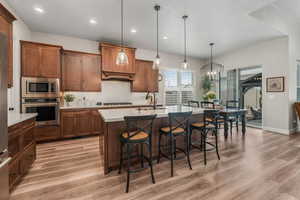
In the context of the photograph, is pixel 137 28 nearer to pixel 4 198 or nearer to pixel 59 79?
pixel 59 79

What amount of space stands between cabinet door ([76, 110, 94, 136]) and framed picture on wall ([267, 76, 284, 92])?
6093mm

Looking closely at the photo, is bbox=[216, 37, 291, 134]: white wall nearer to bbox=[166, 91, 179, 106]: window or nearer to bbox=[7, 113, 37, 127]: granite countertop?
bbox=[166, 91, 179, 106]: window

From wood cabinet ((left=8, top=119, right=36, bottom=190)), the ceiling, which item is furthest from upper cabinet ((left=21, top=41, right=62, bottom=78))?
wood cabinet ((left=8, top=119, right=36, bottom=190))

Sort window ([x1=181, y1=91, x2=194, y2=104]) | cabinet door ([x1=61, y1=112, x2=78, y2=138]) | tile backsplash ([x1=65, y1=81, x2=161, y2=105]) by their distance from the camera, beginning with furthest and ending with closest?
window ([x1=181, y1=91, x2=194, y2=104])
tile backsplash ([x1=65, y1=81, x2=161, y2=105])
cabinet door ([x1=61, y1=112, x2=78, y2=138])

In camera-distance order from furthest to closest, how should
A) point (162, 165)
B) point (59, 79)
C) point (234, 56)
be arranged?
1. point (234, 56)
2. point (59, 79)
3. point (162, 165)

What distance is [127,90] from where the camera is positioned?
5.36 meters

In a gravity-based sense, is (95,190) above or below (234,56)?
below

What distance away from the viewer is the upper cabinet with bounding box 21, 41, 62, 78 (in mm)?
3529

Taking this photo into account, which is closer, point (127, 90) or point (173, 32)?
point (173, 32)

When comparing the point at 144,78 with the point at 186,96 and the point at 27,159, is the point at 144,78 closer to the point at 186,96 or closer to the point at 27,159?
the point at 186,96

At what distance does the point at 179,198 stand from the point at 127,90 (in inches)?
163

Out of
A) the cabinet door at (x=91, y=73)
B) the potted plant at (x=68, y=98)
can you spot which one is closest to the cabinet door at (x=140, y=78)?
the cabinet door at (x=91, y=73)

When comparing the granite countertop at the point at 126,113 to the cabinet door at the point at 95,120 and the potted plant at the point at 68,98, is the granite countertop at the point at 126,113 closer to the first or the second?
the cabinet door at the point at 95,120

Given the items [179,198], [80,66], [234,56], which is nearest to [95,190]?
[179,198]
